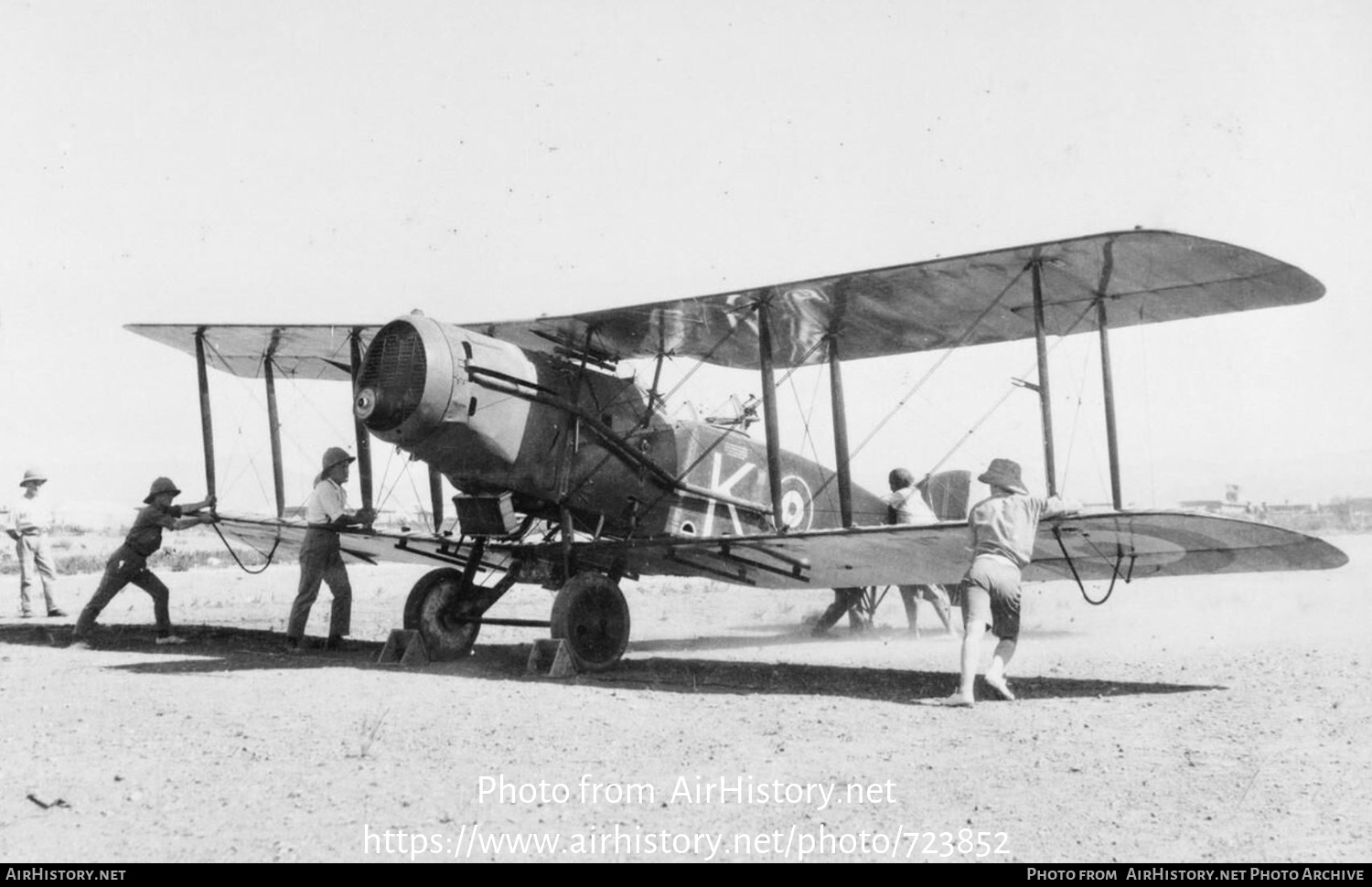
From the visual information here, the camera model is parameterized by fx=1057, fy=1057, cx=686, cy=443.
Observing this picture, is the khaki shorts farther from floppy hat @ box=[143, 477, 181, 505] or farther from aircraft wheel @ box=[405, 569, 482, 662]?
floppy hat @ box=[143, 477, 181, 505]

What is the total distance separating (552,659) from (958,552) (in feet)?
11.3

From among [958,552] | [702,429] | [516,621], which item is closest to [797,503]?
[702,429]

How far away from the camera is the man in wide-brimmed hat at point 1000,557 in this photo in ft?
23.1

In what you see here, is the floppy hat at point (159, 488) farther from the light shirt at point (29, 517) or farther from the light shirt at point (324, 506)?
the light shirt at point (29, 517)

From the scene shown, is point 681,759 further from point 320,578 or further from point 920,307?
point 320,578

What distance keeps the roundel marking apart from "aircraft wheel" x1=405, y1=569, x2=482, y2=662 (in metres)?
3.79

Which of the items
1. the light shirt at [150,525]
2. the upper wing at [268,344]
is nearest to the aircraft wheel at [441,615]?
the upper wing at [268,344]

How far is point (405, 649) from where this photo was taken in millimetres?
9273

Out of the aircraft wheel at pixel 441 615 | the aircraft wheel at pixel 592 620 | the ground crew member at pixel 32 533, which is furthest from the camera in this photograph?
the ground crew member at pixel 32 533

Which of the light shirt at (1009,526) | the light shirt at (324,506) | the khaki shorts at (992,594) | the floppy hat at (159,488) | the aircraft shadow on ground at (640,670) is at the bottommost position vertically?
the aircraft shadow on ground at (640,670)

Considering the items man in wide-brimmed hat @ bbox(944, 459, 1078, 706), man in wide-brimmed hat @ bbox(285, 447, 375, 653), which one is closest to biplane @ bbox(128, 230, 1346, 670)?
man in wide-brimmed hat @ bbox(285, 447, 375, 653)

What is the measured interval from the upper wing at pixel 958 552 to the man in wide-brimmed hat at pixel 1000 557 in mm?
333

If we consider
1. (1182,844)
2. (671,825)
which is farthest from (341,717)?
(1182,844)

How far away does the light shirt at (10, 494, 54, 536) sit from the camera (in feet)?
46.8
